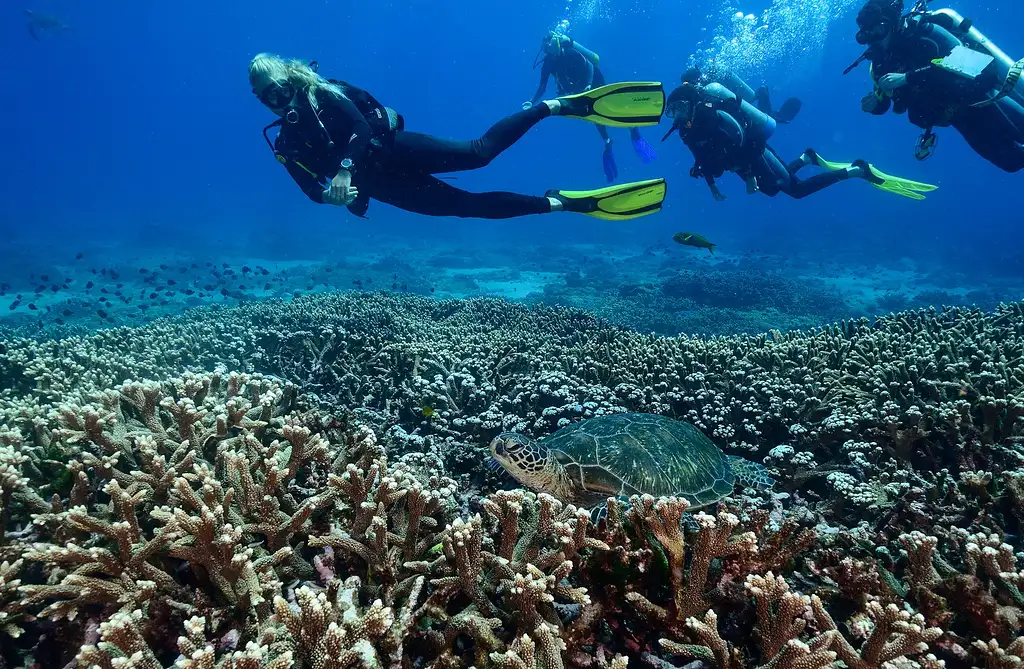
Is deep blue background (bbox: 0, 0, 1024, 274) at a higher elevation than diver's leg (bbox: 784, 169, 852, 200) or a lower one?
higher

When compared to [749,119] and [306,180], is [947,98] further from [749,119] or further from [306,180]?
[306,180]

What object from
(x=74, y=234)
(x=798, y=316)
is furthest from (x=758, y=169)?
(x=74, y=234)

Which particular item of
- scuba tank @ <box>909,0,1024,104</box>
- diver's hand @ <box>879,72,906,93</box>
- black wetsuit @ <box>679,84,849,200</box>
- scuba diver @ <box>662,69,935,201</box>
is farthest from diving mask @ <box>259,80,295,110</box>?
scuba tank @ <box>909,0,1024,104</box>

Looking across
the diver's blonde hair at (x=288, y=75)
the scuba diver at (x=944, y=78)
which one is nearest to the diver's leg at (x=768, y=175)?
the scuba diver at (x=944, y=78)

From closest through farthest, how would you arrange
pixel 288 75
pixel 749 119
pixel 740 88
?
pixel 288 75
pixel 749 119
pixel 740 88

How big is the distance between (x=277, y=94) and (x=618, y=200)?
4.73 meters

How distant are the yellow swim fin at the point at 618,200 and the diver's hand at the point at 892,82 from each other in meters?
4.31

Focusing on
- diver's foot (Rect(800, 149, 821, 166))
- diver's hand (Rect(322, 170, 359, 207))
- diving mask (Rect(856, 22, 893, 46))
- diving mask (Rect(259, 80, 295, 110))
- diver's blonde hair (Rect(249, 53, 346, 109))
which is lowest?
diver's hand (Rect(322, 170, 359, 207))

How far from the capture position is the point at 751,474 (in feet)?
11.2

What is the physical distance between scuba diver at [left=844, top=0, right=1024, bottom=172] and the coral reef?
15.8 ft

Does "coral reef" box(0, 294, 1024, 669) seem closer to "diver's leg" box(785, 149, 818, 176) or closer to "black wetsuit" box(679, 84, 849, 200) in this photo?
"black wetsuit" box(679, 84, 849, 200)

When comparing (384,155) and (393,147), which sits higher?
(393,147)

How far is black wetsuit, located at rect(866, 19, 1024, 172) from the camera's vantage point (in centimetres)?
705

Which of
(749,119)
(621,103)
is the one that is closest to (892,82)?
(749,119)
